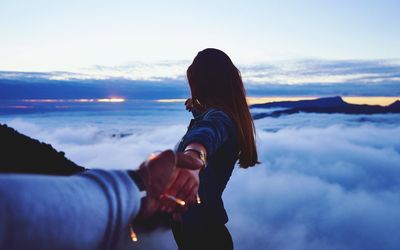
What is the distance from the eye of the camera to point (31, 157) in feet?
145

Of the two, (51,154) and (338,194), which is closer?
(51,154)

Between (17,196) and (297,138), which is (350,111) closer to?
(297,138)

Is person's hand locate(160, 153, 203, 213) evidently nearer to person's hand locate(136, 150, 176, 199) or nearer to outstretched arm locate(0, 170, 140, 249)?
person's hand locate(136, 150, 176, 199)

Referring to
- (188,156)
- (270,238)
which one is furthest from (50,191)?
(270,238)

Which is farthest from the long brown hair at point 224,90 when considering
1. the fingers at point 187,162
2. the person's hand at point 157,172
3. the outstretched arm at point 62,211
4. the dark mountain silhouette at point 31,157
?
the dark mountain silhouette at point 31,157

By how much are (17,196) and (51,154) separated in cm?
4745

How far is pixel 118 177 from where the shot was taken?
0.77 metres

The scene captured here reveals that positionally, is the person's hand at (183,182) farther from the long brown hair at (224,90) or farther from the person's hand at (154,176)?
the long brown hair at (224,90)

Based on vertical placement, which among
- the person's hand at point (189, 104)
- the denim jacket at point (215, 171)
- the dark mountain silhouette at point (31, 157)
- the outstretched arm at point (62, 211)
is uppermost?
the outstretched arm at point (62, 211)

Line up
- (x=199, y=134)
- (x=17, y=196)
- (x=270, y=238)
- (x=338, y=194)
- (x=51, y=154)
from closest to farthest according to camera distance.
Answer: (x=17, y=196), (x=199, y=134), (x=51, y=154), (x=270, y=238), (x=338, y=194)

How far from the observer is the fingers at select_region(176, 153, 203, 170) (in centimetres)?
144

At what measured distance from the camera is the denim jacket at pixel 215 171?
2.04 metres

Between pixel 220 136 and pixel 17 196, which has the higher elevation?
pixel 17 196

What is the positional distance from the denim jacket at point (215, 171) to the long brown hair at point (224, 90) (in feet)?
0.27
